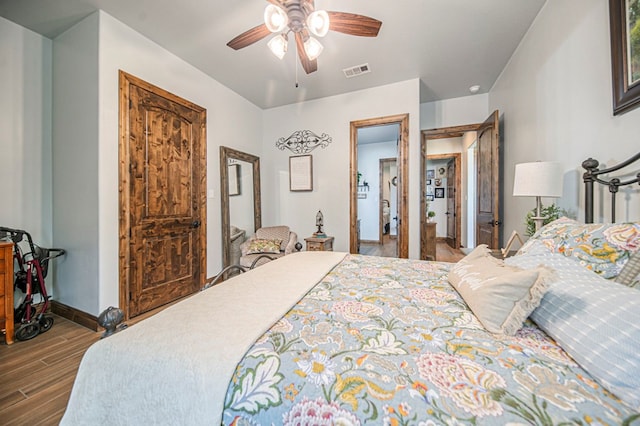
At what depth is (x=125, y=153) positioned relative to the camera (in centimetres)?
228

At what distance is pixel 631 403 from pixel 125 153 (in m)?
3.23

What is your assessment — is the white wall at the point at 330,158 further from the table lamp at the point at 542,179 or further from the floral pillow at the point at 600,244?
Answer: the floral pillow at the point at 600,244

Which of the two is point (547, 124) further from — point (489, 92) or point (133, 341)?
point (133, 341)

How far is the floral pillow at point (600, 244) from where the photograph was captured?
97cm

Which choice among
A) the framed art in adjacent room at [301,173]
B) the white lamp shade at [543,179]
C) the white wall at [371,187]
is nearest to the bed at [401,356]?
the white lamp shade at [543,179]

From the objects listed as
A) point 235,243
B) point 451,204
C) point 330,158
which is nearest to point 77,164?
point 235,243

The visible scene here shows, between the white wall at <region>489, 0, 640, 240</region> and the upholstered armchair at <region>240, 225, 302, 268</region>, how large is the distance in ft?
9.23

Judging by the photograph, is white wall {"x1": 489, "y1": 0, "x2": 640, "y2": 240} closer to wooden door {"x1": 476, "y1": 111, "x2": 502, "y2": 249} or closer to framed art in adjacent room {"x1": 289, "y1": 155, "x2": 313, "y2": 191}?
wooden door {"x1": 476, "y1": 111, "x2": 502, "y2": 249}

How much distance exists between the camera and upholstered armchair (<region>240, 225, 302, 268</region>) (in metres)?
3.30

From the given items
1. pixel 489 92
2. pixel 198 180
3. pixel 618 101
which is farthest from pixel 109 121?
pixel 489 92

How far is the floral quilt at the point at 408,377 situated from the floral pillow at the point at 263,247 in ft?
8.26

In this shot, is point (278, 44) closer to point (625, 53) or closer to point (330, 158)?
point (625, 53)

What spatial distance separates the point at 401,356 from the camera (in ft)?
2.30

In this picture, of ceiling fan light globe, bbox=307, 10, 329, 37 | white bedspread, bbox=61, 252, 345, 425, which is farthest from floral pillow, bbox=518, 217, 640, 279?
ceiling fan light globe, bbox=307, 10, 329, 37
